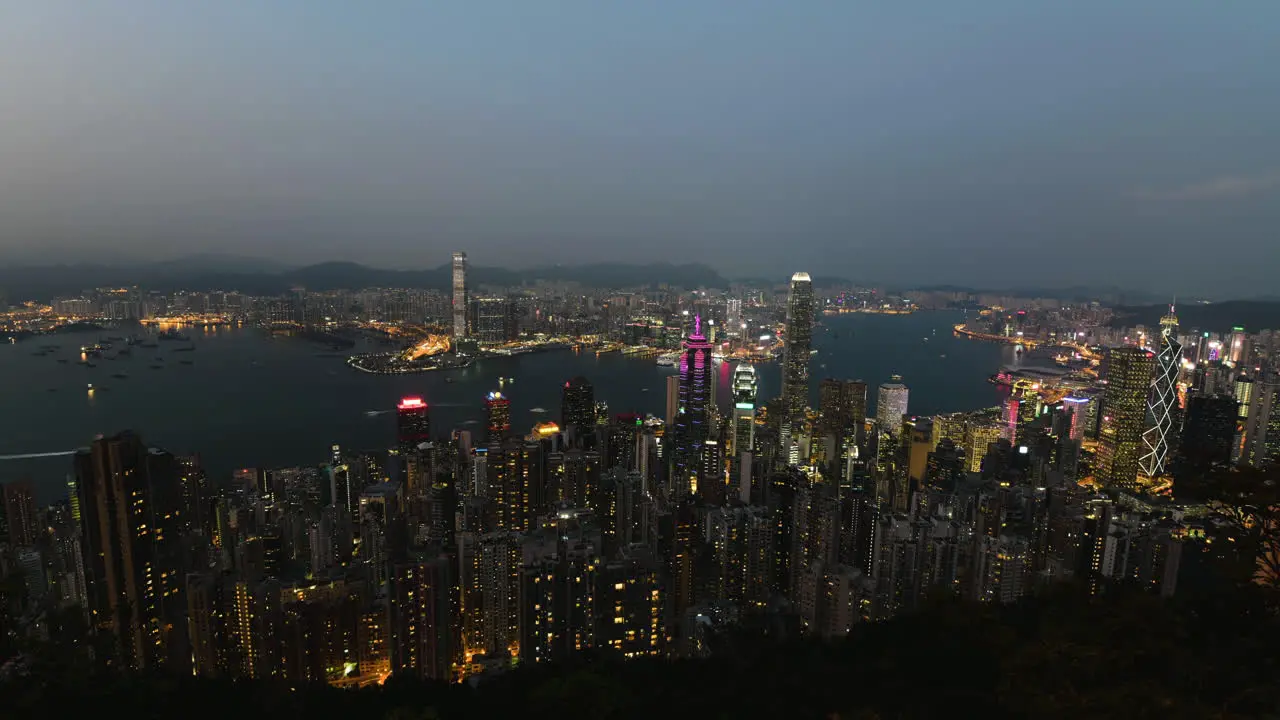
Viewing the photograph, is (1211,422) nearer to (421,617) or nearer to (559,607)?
(559,607)

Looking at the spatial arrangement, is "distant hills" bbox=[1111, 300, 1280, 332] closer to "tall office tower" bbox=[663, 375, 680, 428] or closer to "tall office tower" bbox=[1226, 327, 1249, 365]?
"tall office tower" bbox=[1226, 327, 1249, 365]

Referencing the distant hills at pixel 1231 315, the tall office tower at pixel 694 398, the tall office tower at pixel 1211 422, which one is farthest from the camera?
the distant hills at pixel 1231 315

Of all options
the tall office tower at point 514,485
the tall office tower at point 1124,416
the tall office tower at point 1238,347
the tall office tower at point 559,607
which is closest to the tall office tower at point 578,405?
the tall office tower at point 514,485

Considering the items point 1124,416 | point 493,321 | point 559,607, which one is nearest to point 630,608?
point 559,607

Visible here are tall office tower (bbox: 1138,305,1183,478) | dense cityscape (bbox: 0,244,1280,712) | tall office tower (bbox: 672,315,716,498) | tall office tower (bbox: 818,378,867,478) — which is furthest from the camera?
tall office tower (bbox: 818,378,867,478)

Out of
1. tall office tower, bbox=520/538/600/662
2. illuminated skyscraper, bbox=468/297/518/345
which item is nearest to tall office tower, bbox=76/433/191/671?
tall office tower, bbox=520/538/600/662

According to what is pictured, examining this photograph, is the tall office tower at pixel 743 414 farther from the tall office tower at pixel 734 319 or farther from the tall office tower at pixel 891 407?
the tall office tower at pixel 734 319
